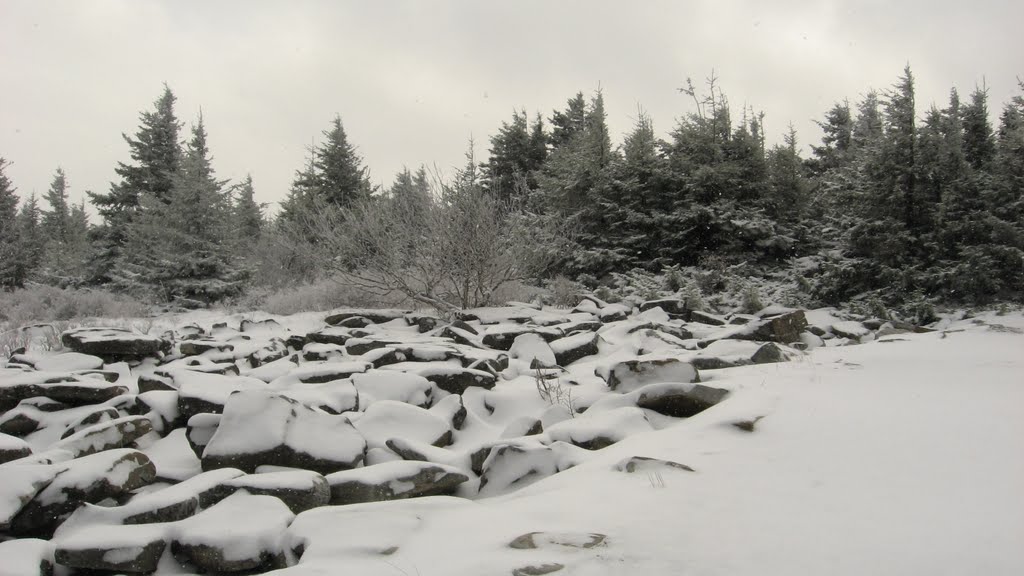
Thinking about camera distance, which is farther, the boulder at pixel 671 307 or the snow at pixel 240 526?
the boulder at pixel 671 307

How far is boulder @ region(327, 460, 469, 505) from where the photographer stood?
2.78 meters

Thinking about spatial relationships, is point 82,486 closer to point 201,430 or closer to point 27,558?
point 27,558

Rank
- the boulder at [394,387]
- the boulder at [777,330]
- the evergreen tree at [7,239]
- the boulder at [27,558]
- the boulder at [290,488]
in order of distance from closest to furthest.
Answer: the boulder at [27,558] < the boulder at [290,488] < the boulder at [394,387] < the boulder at [777,330] < the evergreen tree at [7,239]

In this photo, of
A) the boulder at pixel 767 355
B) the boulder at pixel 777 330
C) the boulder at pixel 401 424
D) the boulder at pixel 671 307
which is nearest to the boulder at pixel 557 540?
the boulder at pixel 401 424

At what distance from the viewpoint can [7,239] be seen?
20062 mm

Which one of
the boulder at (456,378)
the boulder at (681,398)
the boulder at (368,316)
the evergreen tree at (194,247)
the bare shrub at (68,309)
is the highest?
the evergreen tree at (194,247)

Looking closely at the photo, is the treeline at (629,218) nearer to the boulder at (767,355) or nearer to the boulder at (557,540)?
the boulder at (767,355)

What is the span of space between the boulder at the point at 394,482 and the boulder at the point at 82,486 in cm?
112

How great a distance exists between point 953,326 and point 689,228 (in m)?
6.09

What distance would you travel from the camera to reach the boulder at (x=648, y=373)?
4.30 metres

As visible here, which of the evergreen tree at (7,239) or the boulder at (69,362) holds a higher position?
the evergreen tree at (7,239)

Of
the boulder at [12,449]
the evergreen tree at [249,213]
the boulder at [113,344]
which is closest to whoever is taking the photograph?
the boulder at [12,449]

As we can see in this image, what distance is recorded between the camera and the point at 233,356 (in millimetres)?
5891

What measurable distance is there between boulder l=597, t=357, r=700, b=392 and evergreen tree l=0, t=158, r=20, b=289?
2184cm
